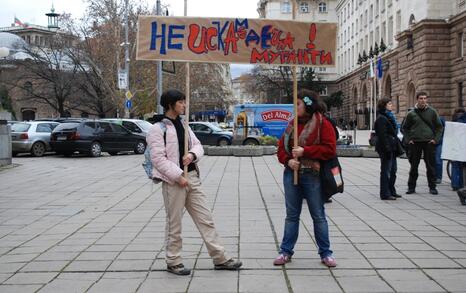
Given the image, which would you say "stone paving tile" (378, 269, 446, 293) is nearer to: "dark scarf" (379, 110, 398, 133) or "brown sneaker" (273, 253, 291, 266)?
"brown sneaker" (273, 253, 291, 266)

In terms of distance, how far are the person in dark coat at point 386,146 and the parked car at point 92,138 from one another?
596 inches

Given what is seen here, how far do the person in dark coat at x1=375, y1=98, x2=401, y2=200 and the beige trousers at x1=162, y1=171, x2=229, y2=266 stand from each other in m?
5.43

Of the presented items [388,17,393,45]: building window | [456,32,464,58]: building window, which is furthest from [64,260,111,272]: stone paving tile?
[388,17,393,45]: building window

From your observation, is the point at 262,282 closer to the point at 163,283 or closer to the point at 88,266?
the point at 163,283

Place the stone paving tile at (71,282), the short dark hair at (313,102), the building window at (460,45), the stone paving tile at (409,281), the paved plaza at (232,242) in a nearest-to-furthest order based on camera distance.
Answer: the stone paving tile at (409,281) → the stone paving tile at (71,282) → the paved plaza at (232,242) → the short dark hair at (313,102) → the building window at (460,45)

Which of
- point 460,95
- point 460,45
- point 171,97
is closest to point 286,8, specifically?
point 460,45

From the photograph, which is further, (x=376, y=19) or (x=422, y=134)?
(x=376, y=19)

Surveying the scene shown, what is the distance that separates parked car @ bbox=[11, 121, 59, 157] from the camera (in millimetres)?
23641

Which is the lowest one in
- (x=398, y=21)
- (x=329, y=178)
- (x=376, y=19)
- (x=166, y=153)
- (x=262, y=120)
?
(x=329, y=178)

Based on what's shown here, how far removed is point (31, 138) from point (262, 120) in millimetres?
A: 12355

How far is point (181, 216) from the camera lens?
215 inches

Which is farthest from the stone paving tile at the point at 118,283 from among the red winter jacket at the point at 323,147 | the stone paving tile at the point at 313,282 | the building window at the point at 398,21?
the building window at the point at 398,21

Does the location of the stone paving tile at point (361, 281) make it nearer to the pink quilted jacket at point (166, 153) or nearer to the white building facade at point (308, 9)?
the pink quilted jacket at point (166, 153)

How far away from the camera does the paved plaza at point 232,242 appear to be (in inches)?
204
